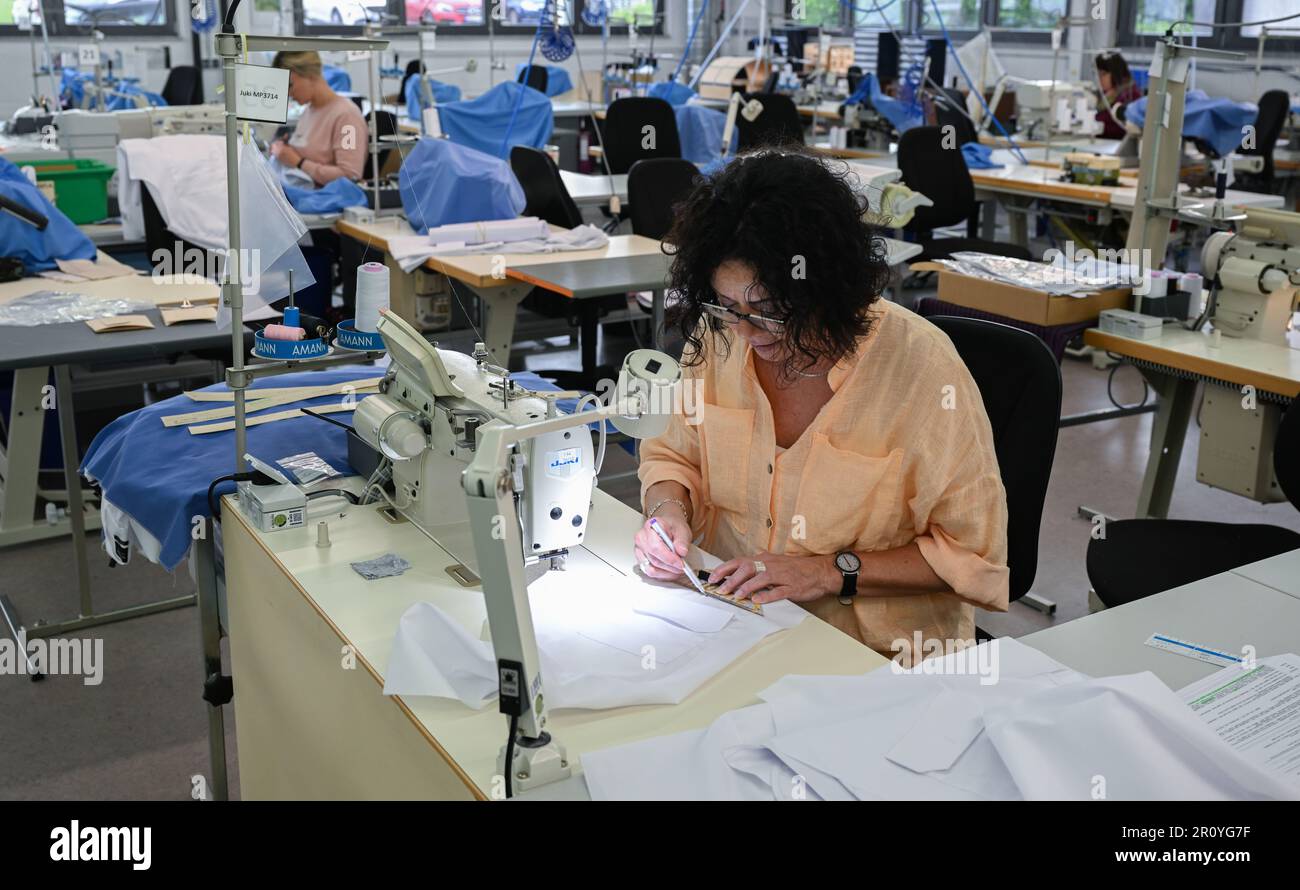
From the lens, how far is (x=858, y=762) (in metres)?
1.04

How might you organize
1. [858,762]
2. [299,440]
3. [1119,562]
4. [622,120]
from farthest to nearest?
1. [622,120]
2. [1119,562]
3. [299,440]
4. [858,762]

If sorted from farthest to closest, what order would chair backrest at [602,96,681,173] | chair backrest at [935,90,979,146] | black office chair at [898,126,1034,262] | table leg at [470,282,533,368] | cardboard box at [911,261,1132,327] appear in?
chair backrest at [602,96,681,173] < chair backrest at [935,90,979,146] < black office chair at [898,126,1034,262] < table leg at [470,282,533,368] < cardboard box at [911,261,1132,327]

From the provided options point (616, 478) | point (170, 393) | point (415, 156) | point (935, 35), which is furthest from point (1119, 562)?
point (935, 35)

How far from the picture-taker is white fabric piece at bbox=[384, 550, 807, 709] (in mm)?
1225

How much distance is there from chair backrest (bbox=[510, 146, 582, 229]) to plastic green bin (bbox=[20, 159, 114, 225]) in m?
1.39

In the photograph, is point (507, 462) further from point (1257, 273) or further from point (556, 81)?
point (556, 81)

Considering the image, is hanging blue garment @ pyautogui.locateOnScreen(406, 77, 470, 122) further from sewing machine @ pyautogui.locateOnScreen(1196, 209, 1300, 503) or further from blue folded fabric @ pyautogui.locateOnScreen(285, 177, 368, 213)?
sewing machine @ pyautogui.locateOnScreen(1196, 209, 1300, 503)

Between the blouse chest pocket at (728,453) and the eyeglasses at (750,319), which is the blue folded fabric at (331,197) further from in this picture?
the eyeglasses at (750,319)

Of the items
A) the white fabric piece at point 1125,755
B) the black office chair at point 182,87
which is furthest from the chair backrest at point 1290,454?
the black office chair at point 182,87

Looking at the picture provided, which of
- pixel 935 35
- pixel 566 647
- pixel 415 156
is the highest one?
pixel 935 35

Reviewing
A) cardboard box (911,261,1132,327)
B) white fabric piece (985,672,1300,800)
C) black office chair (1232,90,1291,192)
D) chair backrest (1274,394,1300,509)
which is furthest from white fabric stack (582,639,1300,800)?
black office chair (1232,90,1291,192)
